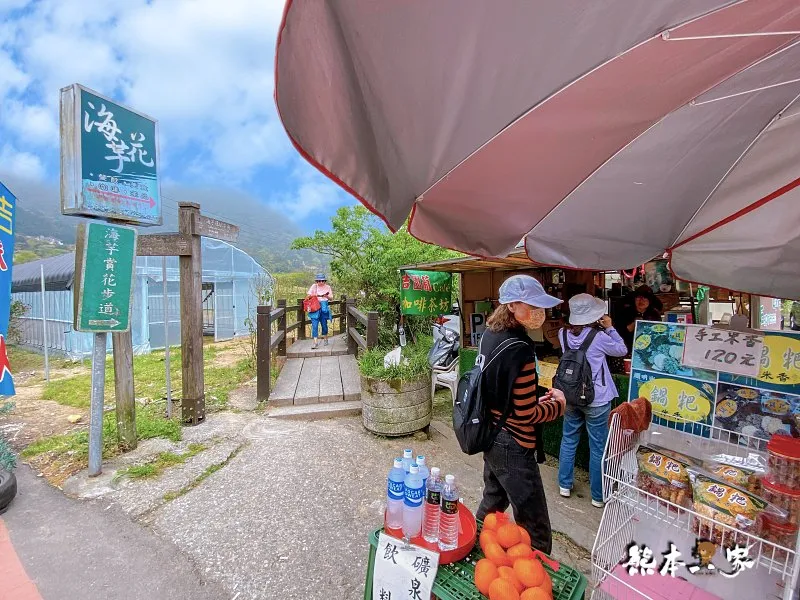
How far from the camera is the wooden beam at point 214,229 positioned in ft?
15.4

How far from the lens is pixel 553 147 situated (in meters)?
1.52

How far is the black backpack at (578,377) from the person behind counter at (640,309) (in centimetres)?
118

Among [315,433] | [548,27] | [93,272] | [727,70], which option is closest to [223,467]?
[315,433]

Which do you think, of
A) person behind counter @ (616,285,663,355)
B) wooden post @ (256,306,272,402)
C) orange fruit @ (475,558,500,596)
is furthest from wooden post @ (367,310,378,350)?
orange fruit @ (475,558,500,596)

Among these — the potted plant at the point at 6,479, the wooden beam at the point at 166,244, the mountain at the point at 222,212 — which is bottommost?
the potted plant at the point at 6,479

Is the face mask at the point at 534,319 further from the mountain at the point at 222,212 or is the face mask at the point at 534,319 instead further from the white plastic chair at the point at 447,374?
the mountain at the point at 222,212

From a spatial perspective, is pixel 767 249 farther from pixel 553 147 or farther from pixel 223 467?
pixel 223 467

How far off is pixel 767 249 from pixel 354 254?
9125 millimetres

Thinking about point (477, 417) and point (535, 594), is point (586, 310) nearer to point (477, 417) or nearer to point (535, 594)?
point (477, 417)

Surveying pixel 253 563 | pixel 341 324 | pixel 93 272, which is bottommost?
pixel 253 563

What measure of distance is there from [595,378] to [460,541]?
208 cm

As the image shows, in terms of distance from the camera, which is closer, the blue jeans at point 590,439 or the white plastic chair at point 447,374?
the blue jeans at point 590,439

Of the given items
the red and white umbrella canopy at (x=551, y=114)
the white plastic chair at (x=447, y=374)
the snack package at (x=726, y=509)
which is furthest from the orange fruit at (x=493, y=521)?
the white plastic chair at (x=447, y=374)

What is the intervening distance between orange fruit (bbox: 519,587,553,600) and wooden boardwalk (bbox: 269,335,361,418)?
4.12 meters
